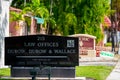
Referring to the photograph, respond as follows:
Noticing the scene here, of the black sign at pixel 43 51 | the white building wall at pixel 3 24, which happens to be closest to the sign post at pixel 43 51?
the black sign at pixel 43 51

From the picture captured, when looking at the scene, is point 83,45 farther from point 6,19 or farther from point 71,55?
point 71,55

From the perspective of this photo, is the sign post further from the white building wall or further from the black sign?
the white building wall

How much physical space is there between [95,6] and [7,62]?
2161cm

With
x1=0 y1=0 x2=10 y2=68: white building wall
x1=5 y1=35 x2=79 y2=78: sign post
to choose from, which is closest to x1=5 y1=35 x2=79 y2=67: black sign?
x1=5 y1=35 x2=79 y2=78: sign post

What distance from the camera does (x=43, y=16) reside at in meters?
29.9

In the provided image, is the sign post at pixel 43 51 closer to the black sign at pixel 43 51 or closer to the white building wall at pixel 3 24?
the black sign at pixel 43 51

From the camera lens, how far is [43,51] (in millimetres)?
15328

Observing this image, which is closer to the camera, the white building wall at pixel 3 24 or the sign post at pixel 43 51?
the sign post at pixel 43 51

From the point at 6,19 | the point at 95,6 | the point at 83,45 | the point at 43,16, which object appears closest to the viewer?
the point at 6,19

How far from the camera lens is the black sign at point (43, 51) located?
15.3 m

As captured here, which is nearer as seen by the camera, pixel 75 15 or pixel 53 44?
pixel 53 44

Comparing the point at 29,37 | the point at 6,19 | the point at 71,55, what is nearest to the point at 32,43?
the point at 29,37

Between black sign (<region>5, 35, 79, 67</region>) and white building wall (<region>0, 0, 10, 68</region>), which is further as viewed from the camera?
white building wall (<region>0, 0, 10, 68</region>)

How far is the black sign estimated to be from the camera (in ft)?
50.2
